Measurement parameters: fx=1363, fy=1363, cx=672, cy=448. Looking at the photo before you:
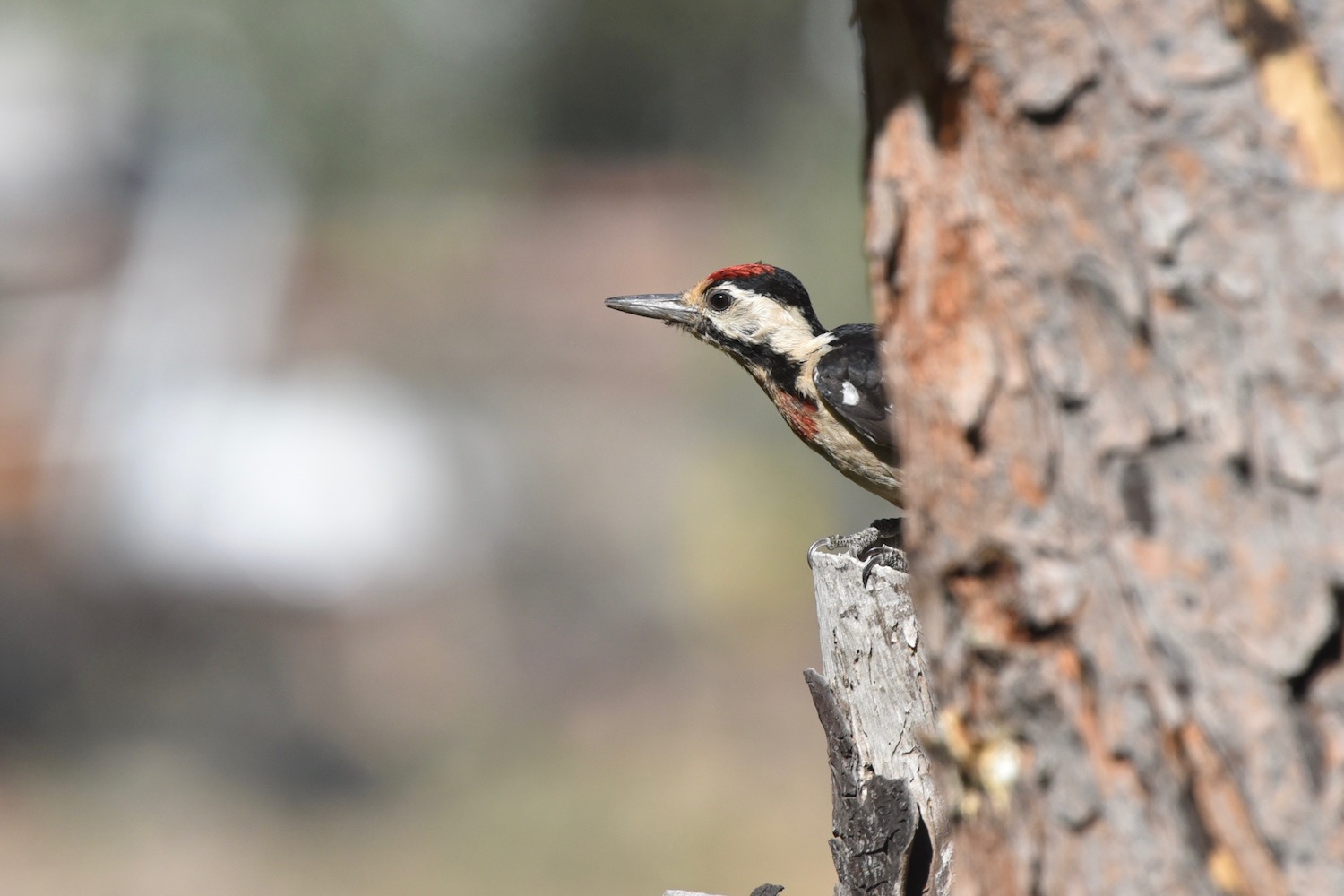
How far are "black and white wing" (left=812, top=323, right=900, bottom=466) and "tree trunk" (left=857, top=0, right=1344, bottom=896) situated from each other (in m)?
2.36

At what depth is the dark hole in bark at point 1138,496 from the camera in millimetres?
1629

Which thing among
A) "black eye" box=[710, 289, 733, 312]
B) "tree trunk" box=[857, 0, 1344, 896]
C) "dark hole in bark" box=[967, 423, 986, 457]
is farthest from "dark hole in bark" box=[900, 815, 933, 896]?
"black eye" box=[710, 289, 733, 312]

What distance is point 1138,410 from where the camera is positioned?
1.63 metres

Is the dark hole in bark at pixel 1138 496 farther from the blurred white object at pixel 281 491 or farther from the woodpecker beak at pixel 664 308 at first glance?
the blurred white object at pixel 281 491

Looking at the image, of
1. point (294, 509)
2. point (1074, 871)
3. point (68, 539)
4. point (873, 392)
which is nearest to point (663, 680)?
point (294, 509)

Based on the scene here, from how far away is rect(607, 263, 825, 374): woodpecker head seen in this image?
4.80 metres

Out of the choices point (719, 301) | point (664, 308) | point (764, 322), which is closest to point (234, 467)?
point (664, 308)

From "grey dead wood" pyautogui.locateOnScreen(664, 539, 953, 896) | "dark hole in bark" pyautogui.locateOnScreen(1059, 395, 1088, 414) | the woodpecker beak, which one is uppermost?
the woodpecker beak

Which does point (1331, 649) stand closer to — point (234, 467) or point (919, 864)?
point (919, 864)

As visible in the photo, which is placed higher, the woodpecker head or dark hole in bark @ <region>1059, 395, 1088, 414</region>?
the woodpecker head

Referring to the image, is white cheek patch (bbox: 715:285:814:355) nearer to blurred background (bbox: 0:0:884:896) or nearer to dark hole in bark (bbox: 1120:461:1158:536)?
blurred background (bbox: 0:0:884:896)

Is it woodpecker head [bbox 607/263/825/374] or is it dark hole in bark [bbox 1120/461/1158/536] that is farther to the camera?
woodpecker head [bbox 607/263/825/374]

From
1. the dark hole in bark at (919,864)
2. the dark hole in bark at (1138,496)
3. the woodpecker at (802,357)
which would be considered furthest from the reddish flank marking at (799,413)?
the dark hole in bark at (1138,496)

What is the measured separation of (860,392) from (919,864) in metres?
1.62
